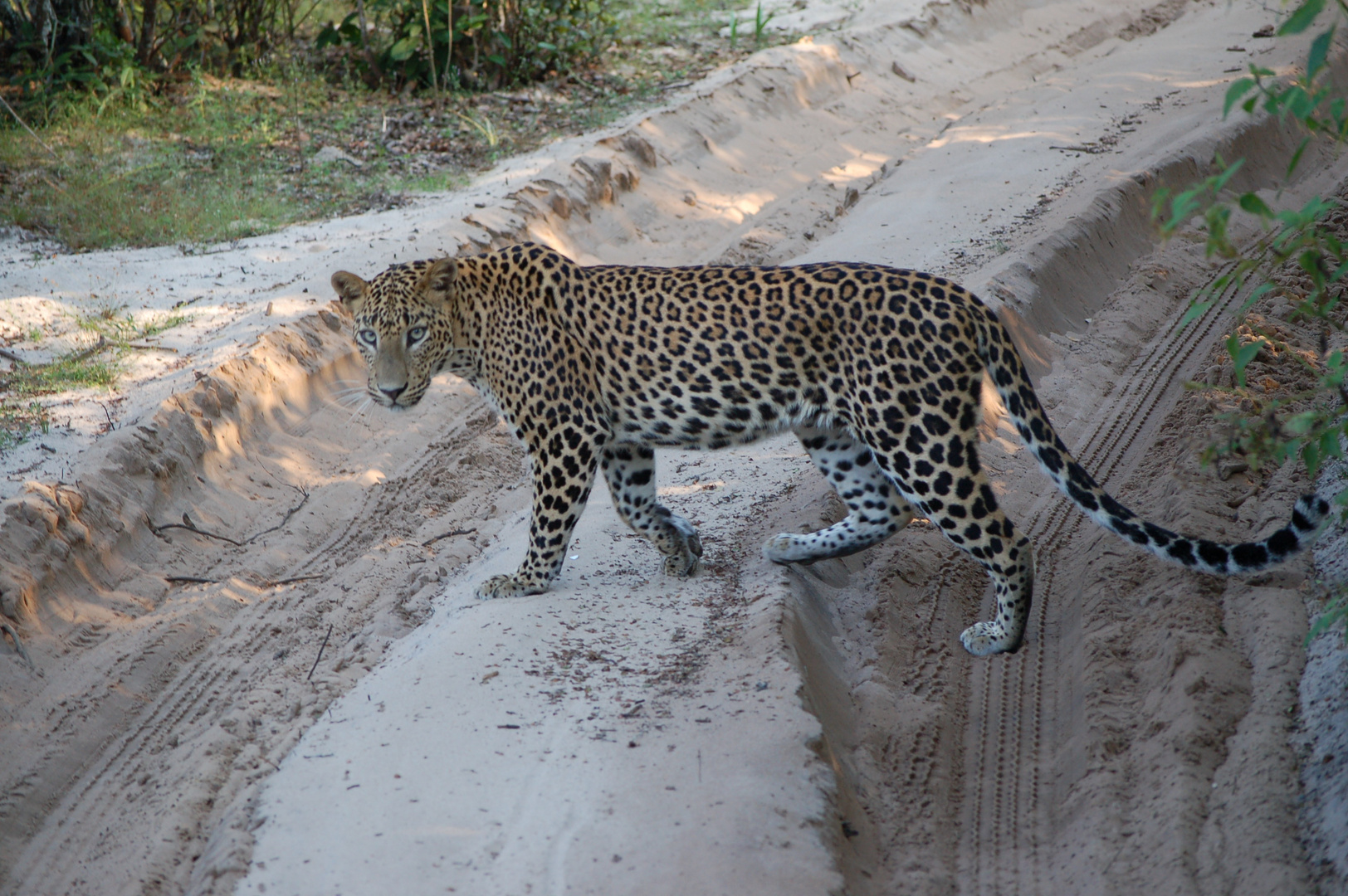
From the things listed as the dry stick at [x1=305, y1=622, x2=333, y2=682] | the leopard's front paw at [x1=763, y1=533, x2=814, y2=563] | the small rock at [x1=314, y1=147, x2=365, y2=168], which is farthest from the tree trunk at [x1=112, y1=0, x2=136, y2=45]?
the leopard's front paw at [x1=763, y1=533, x2=814, y2=563]

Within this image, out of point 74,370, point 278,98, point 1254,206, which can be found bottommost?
point 74,370

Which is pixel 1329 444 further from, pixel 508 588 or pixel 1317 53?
pixel 508 588

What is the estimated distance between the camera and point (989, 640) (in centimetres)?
541

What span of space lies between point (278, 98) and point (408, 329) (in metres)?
10.1

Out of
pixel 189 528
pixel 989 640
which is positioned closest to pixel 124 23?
pixel 189 528

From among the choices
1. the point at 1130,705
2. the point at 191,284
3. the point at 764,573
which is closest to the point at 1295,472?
the point at 1130,705

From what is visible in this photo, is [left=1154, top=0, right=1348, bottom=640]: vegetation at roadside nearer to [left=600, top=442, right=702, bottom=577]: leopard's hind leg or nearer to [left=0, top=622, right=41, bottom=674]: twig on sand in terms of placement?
[left=600, top=442, right=702, bottom=577]: leopard's hind leg

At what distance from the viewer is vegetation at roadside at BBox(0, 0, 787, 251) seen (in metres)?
11.4

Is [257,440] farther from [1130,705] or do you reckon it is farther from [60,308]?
[1130,705]

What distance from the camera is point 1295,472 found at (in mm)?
6375

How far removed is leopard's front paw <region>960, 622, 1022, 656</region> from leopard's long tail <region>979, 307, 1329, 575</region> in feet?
2.40

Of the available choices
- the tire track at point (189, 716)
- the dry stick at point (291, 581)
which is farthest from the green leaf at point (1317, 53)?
the dry stick at point (291, 581)

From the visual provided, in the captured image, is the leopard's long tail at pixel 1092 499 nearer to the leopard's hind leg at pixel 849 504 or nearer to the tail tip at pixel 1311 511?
the tail tip at pixel 1311 511

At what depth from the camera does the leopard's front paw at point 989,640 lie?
17.7 feet
